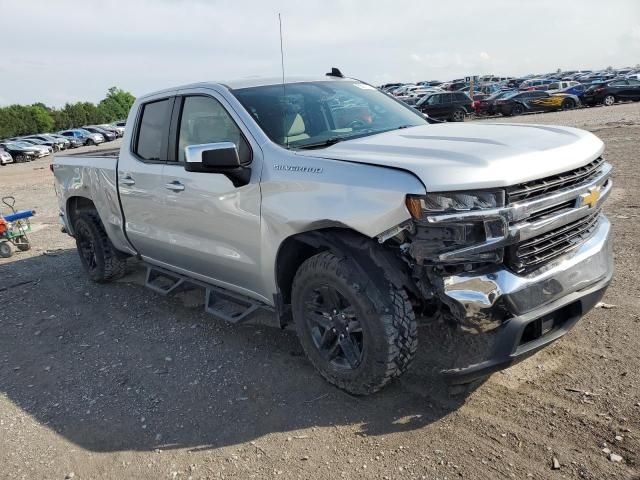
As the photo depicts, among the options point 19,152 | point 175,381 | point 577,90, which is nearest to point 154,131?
point 175,381

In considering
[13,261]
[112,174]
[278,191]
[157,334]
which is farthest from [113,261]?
[278,191]

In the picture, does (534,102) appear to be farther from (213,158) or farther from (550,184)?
(213,158)

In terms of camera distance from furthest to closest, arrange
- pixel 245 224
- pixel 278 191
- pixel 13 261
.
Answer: pixel 13 261 < pixel 245 224 < pixel 278 191

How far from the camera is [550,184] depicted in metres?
2.86

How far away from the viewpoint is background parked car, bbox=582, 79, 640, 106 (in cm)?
2984

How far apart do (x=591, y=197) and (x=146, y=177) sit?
135 inches

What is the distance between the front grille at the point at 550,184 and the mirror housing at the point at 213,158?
66.3 inches

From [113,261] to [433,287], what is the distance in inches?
171

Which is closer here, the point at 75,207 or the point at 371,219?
the point at 371,219

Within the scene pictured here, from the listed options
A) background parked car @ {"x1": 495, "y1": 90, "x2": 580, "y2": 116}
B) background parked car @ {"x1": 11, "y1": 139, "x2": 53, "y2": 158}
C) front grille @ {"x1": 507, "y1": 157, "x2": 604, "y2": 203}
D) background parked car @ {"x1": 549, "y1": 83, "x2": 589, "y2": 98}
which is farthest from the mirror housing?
background parked car @ {"x1": 11, "y1": 139, "x2": 53, "y2": 158}

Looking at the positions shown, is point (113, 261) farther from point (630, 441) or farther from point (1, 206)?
point (1, 206)

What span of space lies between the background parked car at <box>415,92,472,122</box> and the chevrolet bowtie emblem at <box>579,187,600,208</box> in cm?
2572

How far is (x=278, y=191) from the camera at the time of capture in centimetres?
346

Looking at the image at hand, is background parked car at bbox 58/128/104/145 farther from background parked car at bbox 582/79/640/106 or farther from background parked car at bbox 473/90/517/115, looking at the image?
background parked car at bbox 582/79/640/106
